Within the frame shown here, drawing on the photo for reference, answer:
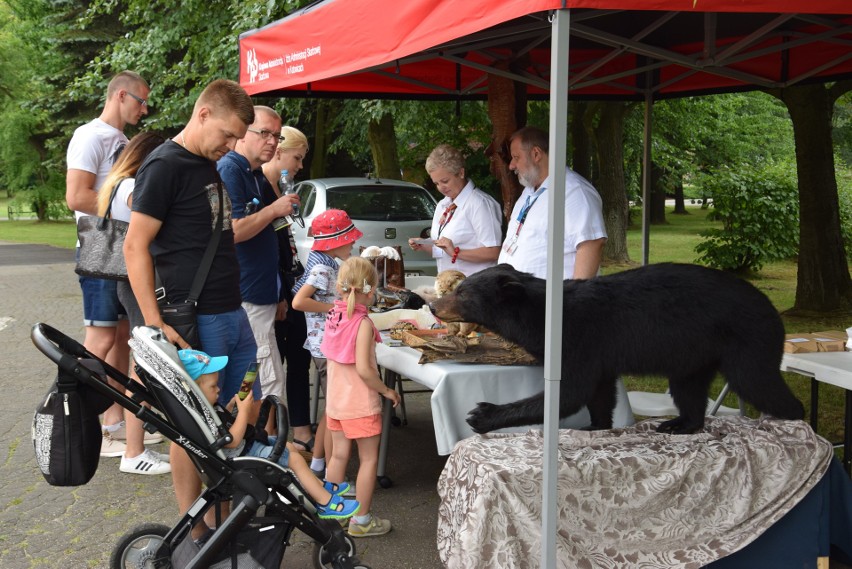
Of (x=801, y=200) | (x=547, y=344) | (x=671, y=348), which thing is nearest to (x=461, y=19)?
(x=547, y=344)

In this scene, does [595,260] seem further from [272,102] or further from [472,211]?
[272,102]

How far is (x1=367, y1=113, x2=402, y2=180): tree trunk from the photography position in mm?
14086

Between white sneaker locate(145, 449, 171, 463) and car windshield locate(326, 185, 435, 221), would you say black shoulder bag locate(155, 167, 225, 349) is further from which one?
car windshield locate(326, 185, 435, 221)

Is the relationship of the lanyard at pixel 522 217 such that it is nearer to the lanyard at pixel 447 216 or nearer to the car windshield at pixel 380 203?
the lanyard at pixel 447 216

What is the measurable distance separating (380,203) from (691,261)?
8.69m

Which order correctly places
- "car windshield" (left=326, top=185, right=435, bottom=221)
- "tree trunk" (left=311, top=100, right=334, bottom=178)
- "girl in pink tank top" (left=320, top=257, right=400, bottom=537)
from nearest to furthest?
1. "girl in pink tank top" (left=320, top=257, right=400, bottom=537)
2. "car windshield" (left=326, top=185, right=435, bottom=221)
3. "tree trunk" (left=311, top=100, right=334, bottom=178)

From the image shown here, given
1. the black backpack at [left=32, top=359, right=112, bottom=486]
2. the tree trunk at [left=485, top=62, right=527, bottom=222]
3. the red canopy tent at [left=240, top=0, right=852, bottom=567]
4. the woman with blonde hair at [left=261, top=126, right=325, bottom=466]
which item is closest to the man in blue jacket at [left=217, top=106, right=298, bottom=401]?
the woman with blonde hair at [left=261, top=126, right=325, bottom=466]

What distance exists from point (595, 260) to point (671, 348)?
0.91m

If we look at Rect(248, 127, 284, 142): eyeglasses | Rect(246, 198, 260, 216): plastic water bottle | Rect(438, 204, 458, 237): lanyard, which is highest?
Rect(248, 127, 284, 142): eyeglasses

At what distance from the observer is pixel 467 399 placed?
3.50 m

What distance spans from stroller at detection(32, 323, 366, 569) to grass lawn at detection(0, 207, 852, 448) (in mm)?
1873

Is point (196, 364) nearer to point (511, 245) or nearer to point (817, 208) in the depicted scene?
point (511, 245)

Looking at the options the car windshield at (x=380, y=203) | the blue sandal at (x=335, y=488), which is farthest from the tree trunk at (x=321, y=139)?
the blue sandal at (x=335, y=488)

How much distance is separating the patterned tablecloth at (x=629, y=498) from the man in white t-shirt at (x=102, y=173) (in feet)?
8.56
